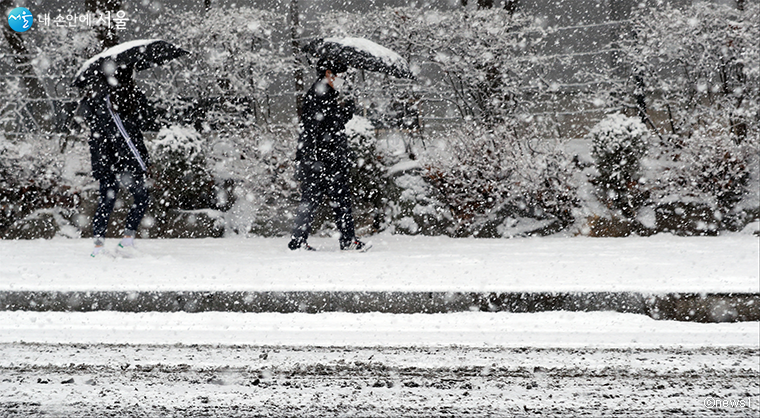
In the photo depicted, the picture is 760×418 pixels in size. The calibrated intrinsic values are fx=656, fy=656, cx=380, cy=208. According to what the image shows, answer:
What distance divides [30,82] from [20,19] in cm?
150

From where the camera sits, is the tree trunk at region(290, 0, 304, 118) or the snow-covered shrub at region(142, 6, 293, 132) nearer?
the snow-covered shrub at region(142, 6, 293, 132)

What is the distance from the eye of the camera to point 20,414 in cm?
274

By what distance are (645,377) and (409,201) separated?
4.99 m

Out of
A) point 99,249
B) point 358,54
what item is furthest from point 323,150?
point 99,249

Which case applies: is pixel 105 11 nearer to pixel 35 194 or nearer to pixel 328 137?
pixel 35 194

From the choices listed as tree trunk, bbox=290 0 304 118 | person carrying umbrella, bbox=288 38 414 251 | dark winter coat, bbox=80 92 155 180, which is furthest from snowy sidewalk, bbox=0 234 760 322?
tree trunk, bbox=290 0 304 118

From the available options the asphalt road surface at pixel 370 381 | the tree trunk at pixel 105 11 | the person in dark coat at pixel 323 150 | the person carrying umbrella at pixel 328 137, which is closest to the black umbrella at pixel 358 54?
the person carrying umbrella at pixel 328 137

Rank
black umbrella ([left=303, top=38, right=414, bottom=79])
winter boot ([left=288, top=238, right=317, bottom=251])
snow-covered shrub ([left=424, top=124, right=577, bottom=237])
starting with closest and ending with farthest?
black umbrella ([left=303, top=38, right=414, bottom=79]) → winter boot ([left=288, top=238, right=317, bottom=251]) → snow-covered shrub ([left=424, top=124, right=577, bottom=237])

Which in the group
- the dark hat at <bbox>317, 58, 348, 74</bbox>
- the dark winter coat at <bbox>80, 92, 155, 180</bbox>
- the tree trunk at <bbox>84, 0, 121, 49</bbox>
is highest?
the tree trunk at <bbox>84, 0, 121, 49</bbox>

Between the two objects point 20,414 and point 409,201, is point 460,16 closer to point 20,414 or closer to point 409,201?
point 409,201

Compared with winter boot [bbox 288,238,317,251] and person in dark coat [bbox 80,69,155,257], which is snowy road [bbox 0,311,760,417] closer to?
person in dark coat [bbox 80,69,155,257]

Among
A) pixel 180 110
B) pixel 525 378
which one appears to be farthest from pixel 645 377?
pixel 180 110

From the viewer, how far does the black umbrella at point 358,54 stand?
6.63m

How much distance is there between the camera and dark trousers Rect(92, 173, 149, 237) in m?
6.31
